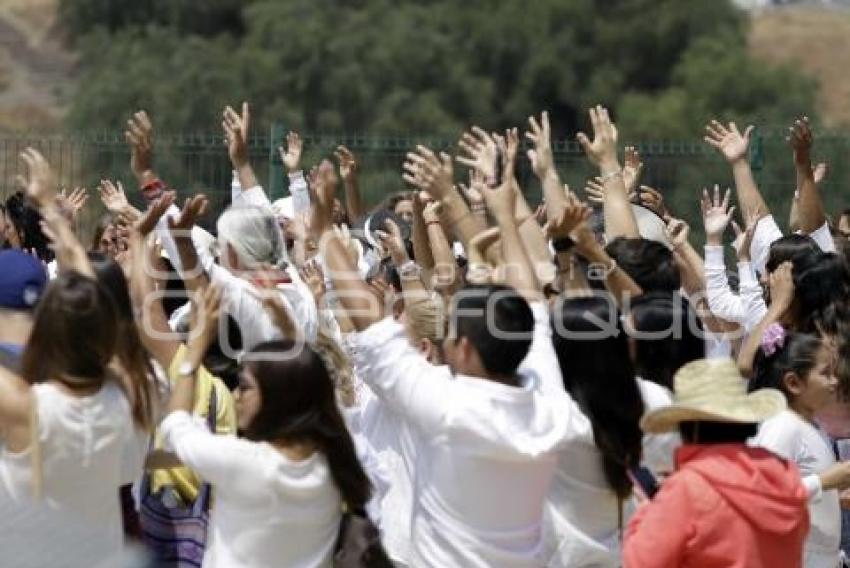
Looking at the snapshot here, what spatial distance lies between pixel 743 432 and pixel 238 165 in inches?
163

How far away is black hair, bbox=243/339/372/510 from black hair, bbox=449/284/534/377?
0.44 metres

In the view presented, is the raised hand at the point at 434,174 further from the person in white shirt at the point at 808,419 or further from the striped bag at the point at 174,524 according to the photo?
the person in white shirt at the point at 808,419

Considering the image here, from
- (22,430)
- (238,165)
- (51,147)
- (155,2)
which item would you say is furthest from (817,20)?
(22,430)

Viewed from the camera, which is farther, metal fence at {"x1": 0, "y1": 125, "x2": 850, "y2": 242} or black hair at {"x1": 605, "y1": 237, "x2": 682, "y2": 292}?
metal fence at {"x1": 0, "y1": 125, "x2": 850, "y2": 242}

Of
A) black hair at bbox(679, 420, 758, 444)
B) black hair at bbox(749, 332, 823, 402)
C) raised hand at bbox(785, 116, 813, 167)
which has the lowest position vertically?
black hair at bbox(749, 332, 823, 402)

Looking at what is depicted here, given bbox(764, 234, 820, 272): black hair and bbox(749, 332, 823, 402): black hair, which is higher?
bbox(764, 234, 820, 272): black hair

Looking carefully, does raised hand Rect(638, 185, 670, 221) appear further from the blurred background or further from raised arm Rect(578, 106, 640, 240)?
the blurred background

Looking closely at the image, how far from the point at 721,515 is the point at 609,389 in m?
0.82

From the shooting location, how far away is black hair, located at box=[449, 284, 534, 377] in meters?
6.23

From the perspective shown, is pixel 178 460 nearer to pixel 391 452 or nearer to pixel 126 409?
pixel 126 409

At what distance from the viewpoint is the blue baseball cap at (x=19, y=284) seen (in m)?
6.70

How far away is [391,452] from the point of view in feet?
26.0

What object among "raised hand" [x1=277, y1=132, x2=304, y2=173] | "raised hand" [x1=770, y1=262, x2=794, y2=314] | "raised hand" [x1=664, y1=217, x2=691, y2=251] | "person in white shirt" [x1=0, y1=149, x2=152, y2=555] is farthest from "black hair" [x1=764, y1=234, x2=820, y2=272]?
"person in white shirt" [x1=0, y1=149, x2=152, y2=555]

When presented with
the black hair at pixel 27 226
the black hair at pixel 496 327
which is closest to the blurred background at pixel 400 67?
the black hair at pixel 27 226
